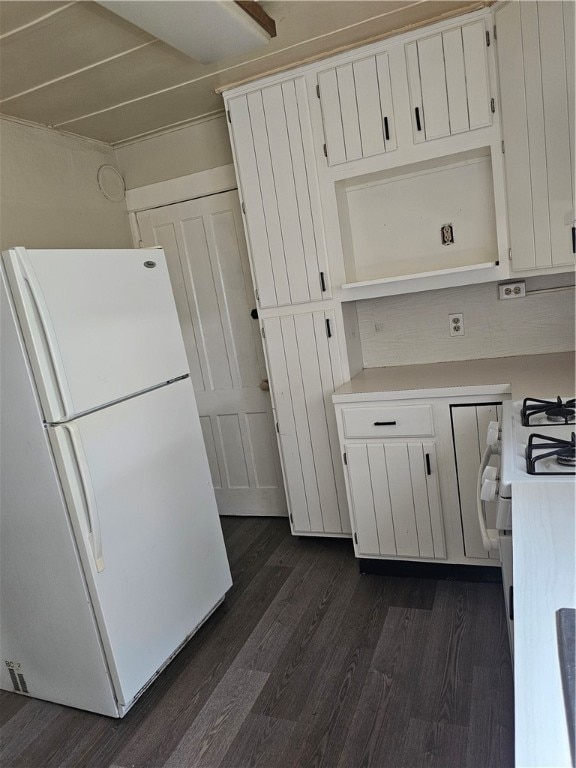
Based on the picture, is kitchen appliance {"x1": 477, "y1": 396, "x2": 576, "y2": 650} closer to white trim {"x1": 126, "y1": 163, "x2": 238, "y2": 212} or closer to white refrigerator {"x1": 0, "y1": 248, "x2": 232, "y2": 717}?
white refrigerator {"x1": 0, "y1": 248, "x2": 232, "y2": 717}

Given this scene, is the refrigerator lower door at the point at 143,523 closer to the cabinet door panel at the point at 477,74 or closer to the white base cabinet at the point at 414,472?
the white base cabinet at the point at 414,472

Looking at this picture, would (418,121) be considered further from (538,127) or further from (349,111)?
(538,127)

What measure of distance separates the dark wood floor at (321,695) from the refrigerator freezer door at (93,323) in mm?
1127

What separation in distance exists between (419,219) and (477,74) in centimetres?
65

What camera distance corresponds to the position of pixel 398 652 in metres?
1.97

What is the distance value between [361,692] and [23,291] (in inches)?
69.1

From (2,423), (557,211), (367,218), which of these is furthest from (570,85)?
(2,423)

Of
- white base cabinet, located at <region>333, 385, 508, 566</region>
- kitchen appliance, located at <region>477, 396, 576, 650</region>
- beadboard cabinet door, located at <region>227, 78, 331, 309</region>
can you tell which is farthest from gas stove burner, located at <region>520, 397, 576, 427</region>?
beadboard cabinet door, located at <region>227, 78, 331, 309</region>

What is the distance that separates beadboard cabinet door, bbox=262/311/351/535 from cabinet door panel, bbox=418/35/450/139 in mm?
923

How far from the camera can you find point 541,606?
2.47 ft

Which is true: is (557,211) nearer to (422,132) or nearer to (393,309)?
(422,132)

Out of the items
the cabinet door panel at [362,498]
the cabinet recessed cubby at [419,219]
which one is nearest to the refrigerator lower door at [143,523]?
the cabinet door panel at [362,498]

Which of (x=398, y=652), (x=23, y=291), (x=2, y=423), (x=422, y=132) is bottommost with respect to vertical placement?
(x=398, y=652)

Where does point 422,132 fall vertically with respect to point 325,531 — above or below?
above
